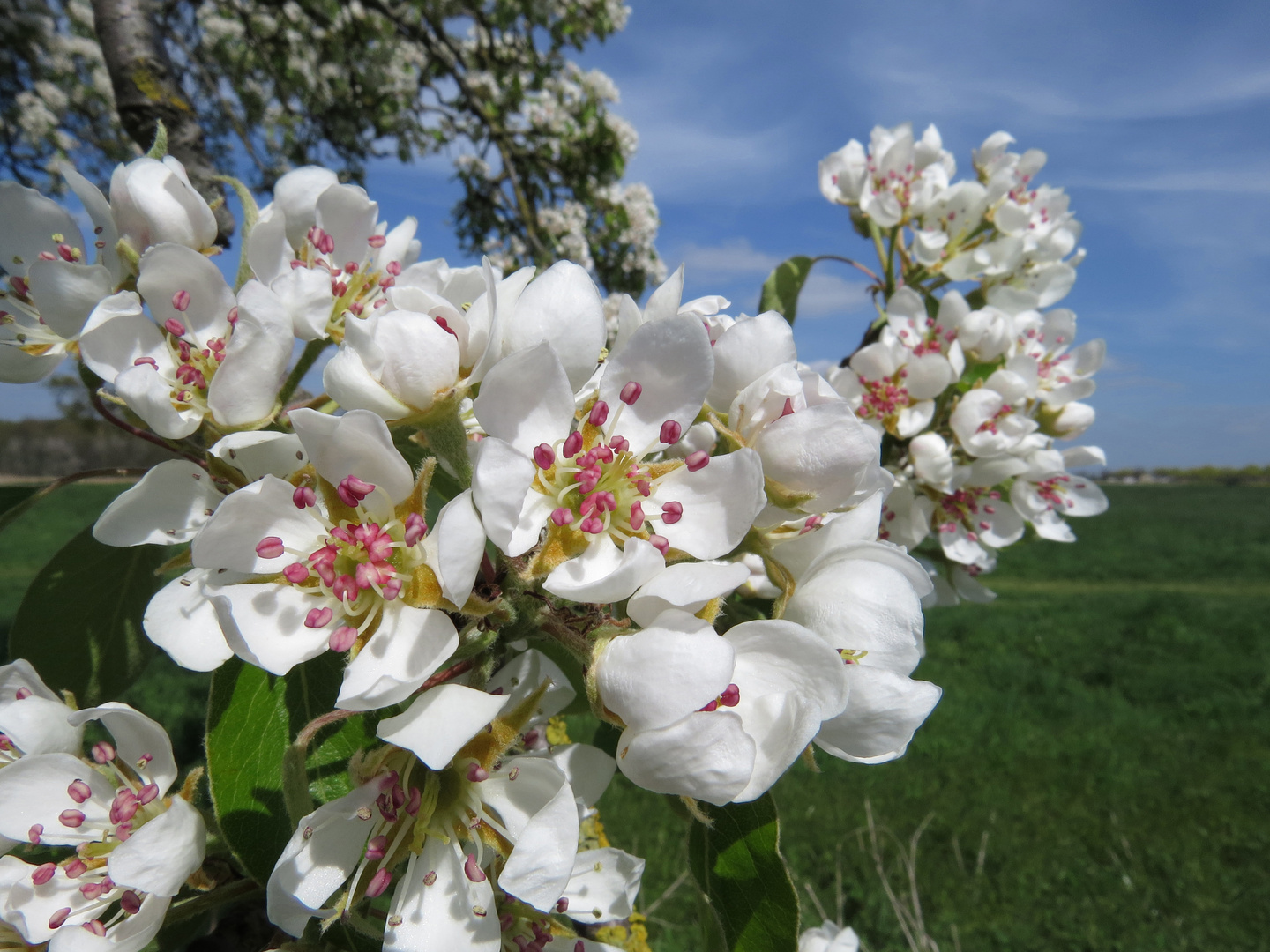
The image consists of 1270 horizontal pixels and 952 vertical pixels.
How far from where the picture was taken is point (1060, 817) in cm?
580

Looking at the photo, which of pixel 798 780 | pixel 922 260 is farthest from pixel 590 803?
pixel 798 780

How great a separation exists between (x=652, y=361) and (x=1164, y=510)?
1079 inches

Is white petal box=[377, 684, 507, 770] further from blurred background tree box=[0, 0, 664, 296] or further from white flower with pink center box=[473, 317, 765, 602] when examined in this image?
blurred background tree box=[0, 0, 664, 296]

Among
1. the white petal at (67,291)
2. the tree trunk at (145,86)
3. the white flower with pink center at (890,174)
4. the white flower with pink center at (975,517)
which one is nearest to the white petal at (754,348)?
the white petal at (67,291)

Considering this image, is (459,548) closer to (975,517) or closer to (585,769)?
(585,769)

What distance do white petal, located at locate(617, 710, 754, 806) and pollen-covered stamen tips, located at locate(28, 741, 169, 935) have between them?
652 mm

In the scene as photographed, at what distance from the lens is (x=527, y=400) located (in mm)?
872

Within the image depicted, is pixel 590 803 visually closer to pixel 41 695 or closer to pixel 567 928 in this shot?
pixel 567 928

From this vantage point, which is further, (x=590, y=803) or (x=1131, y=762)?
(x=1131, y=762)

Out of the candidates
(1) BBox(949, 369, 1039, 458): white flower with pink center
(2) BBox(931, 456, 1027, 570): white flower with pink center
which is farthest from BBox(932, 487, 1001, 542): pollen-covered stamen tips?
(1) BBox(949, 369, 1039, 458): white flower with pink center

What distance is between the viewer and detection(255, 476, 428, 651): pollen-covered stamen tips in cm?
85

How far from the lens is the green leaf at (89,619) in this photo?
129cm

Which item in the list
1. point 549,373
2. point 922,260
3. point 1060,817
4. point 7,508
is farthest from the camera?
point 1060,817

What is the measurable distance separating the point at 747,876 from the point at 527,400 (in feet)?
2.13
